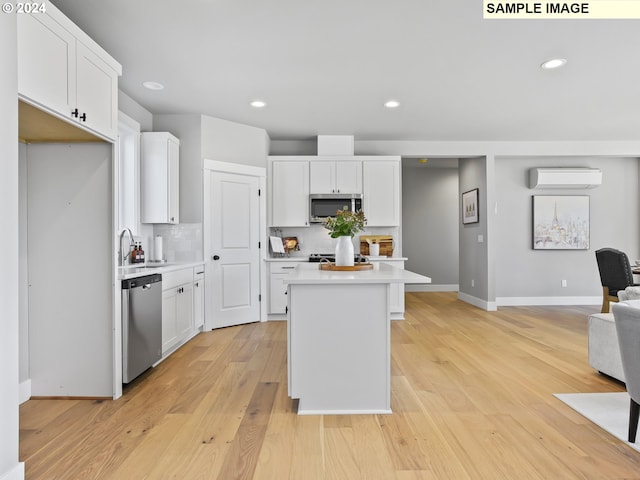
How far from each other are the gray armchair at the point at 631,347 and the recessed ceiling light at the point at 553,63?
7.50 feet

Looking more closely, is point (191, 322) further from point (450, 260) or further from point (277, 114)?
point (450, 260)

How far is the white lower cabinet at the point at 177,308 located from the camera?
354cm

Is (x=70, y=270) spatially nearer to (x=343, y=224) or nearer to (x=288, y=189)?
(x=343, y=224)

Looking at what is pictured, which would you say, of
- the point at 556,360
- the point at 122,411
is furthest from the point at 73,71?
the point at 556,360

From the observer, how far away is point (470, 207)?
6570 mm

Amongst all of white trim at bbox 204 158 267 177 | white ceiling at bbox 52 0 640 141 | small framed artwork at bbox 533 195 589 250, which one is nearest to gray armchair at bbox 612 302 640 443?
white ceiling at bbox 52 0 640 141

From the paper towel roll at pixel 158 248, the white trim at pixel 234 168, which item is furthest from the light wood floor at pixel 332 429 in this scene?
the white trim at pixel 234 168

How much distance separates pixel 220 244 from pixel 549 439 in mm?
3819

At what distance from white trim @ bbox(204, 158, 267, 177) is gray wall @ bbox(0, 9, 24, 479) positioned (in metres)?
3.01

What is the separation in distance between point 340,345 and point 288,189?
344 cm

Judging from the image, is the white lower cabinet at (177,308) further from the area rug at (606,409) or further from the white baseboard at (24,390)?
the area rug at (606,409)

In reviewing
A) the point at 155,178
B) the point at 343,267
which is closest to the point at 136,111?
the point at 155,178

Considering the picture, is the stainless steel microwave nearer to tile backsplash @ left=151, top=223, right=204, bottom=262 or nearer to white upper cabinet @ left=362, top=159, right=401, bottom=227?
white upper cabinet @ left=362, top=159, right=401, bottom=227

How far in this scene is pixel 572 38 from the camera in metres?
2.91
